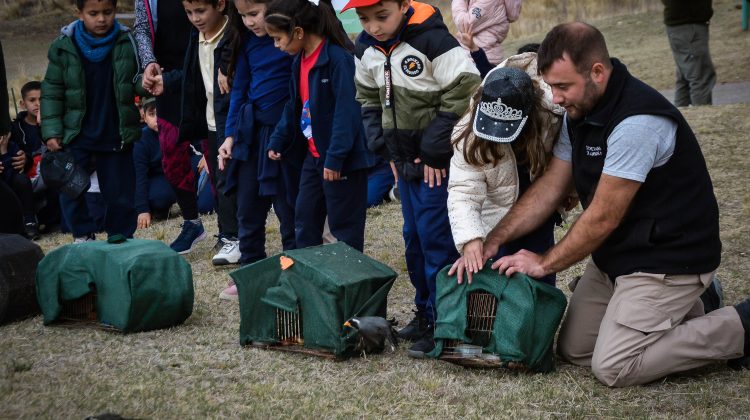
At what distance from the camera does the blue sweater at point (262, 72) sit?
562 cm

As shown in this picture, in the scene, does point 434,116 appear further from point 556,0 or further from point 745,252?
point 556,0

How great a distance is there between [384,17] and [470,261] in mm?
1142

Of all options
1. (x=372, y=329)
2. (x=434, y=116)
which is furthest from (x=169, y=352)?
(x=434, y=116)

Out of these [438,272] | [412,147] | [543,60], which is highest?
[543,60]

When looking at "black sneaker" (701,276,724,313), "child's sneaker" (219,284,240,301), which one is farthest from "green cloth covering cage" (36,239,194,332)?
"black sneaker" (701,276,724,313)

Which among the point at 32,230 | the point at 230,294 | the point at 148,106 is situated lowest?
the point at 32,230

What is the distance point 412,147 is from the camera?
4402 mm

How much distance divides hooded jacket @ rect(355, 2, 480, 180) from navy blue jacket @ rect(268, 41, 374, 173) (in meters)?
0.47

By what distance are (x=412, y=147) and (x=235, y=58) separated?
5.60ft

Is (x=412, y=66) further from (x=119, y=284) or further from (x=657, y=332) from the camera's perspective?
(x=119, y=284)

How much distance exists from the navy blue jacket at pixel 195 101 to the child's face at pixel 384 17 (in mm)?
1837

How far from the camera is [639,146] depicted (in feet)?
11.9

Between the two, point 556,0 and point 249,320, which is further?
point 556,0

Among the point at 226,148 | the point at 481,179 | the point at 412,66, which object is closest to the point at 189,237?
the point at 226,148
